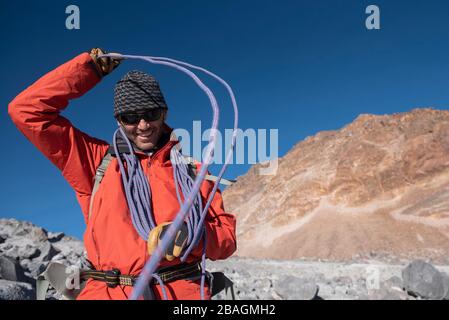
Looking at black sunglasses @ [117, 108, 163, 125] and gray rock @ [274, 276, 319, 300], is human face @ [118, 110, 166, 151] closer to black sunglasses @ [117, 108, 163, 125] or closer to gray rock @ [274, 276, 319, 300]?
black sunglasses @ [117, 108, 163, 125]

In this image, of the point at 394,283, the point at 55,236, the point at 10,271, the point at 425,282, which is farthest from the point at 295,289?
the point at 55,236

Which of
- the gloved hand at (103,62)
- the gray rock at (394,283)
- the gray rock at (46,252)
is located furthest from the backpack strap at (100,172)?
the gray rock at (394,283)

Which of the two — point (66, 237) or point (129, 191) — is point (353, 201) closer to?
point (66, 237)

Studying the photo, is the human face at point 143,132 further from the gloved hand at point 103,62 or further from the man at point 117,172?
the gloved hand at point 103,62

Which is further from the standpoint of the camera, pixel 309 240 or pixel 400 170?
pixel 400 170

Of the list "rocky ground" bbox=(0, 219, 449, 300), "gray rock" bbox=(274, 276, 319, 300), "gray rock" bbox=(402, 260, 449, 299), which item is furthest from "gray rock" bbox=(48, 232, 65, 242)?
"gray rock" bbox=(402, 260, 449, 299)

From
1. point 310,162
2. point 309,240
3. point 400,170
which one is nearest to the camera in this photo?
point 309,240

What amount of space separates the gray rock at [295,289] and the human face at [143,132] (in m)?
7.70

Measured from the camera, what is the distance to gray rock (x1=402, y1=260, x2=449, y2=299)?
10727mm

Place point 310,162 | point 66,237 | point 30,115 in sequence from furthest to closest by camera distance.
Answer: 1. point 310,162
2. point 66,237
3. point 30,115
